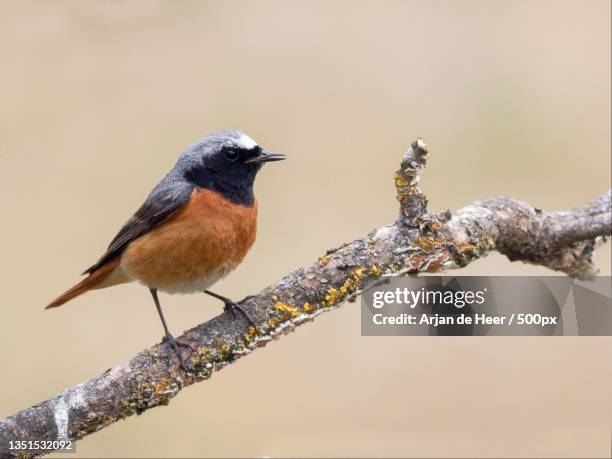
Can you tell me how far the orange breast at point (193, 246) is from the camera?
439 cm

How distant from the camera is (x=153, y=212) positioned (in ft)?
14.8

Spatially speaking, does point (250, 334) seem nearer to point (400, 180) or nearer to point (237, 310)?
point (237, 310)

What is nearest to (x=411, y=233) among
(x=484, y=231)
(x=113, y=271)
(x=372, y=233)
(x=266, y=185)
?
(x=372, y=233)

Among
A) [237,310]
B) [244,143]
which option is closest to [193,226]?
[244,143]

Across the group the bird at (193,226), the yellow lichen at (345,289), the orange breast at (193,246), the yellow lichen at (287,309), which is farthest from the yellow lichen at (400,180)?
the orange breast at (193,246)

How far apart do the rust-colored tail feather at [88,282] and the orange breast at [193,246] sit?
0.13m

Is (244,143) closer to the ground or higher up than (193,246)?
higher up

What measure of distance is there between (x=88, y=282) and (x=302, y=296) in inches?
59.1

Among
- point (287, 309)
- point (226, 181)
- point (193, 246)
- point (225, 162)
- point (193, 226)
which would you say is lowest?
point (287, 309)

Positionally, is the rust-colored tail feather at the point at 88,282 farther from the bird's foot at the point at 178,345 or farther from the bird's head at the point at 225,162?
the bird's foot at the point at 178,345

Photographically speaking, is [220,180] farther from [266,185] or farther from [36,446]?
[266,185]

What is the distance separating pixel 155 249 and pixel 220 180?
553 millimetres

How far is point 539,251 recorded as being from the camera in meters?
4.76

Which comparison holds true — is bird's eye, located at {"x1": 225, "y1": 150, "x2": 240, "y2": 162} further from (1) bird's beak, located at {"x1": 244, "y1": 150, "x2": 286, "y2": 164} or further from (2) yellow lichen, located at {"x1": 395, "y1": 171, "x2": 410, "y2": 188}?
(2) yellow lichen, located at {"x1": 395, "y1": 171, "x2": 410, "y2": 188}
